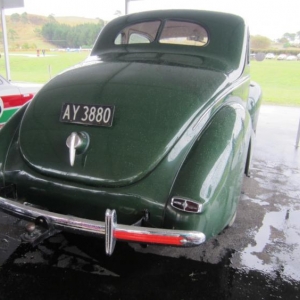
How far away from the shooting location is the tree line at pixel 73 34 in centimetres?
1395

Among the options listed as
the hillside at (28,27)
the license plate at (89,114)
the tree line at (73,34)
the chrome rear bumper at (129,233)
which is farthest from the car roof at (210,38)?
the hillside at (28,27)

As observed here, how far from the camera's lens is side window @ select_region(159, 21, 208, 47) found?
11.2 feet

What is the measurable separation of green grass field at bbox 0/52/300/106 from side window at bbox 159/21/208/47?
1040 centimetres

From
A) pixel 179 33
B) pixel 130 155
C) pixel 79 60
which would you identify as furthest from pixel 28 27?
pixel 130 155

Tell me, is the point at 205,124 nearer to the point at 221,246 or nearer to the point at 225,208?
the point at 225,208

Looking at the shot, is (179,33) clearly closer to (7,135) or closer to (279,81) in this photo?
(7,135)

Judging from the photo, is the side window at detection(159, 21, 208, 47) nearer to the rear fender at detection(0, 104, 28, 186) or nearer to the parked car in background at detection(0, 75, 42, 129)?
the rear fender at detection(0, 104, 28, 186)

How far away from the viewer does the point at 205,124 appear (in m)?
2.34

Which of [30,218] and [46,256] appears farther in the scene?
[46,256]

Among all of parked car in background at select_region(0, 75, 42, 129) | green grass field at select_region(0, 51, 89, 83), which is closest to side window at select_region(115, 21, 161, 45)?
parked car in background at select_region(0, 75, 42, 129)

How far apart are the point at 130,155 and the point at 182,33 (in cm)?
186

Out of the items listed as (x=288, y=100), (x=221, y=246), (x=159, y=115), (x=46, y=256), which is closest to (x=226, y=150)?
(x=159, y=115)

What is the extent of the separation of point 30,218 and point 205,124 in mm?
1344

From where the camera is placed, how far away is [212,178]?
2025 mm
